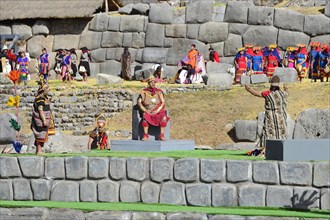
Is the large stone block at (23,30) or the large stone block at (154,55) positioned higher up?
the large stone block at (23,30)

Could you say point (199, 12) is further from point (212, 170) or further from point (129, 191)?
point (212, 170)

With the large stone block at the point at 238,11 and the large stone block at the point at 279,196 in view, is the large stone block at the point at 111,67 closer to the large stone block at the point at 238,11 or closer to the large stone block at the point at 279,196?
the large stone block at the point at 238,11

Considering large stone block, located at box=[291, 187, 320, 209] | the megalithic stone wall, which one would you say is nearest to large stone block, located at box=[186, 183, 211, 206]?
large stone block, located at box=[291, 187, 320, 209]

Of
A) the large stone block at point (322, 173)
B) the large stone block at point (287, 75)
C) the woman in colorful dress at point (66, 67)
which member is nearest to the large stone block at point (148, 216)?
the large stone block at point (322, 173)

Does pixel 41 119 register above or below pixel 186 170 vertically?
above

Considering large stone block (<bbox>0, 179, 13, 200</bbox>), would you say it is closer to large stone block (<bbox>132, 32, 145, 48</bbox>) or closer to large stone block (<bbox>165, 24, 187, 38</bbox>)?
large stone block (<bbox>165, 24, 187, 38</bbox>)

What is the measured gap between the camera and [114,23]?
135 ft

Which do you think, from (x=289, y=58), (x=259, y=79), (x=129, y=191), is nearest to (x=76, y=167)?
(x=129, y=191)

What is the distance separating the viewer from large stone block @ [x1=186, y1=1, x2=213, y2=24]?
3959 centimetres

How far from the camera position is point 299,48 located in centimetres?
3547

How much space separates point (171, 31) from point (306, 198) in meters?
22.9

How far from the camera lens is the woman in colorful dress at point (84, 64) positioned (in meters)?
38.3

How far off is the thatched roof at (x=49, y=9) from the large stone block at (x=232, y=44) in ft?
17.1

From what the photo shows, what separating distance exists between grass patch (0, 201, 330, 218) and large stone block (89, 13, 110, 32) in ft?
74.5
